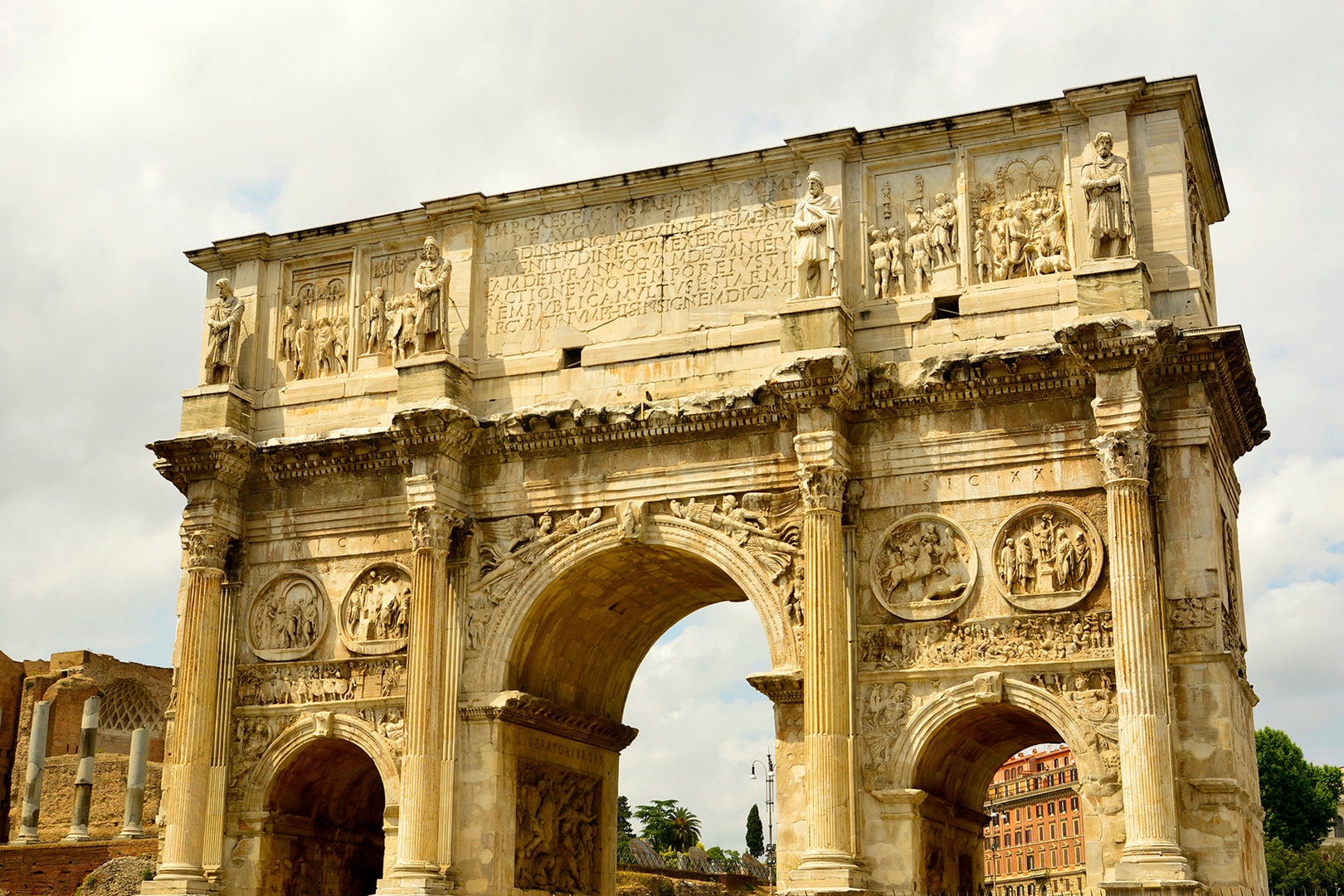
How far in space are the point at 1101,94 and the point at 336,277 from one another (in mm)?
9718

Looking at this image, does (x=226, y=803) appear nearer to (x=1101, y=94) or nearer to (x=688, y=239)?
(x=688, y=239)

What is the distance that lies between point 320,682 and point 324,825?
86.3 inches

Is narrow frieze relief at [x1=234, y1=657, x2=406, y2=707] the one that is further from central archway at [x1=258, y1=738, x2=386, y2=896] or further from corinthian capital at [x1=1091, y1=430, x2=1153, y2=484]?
corinthian capital at [x1=1091, y1=430, x2=1153, y2=484]

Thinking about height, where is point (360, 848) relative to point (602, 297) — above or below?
below

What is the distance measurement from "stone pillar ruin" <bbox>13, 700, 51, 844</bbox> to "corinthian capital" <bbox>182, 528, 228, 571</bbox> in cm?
1903

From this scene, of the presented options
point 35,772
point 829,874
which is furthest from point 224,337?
point 35,772

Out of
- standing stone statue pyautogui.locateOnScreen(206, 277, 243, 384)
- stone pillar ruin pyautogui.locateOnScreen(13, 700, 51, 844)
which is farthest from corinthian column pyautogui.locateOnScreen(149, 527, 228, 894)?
stone pillar ruin pyautogui.locateOnScreen(13, 700, 51, 844)

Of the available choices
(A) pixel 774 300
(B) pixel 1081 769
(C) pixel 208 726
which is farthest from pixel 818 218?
(C) pixel 208 726

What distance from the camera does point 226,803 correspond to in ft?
62.1

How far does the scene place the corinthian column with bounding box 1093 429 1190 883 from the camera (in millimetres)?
14734

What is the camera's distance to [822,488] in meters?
16.9

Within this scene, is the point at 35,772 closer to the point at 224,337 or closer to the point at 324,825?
the point at 324,825

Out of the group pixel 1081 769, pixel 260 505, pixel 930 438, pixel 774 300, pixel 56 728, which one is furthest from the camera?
pixel 56 728

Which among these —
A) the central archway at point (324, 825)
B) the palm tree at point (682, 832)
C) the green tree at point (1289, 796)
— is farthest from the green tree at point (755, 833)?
the central archway at point (324, 825)
